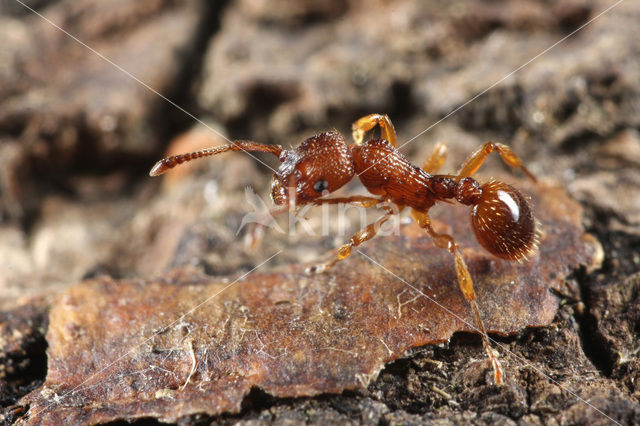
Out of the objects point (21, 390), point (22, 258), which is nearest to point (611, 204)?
point (21, 390)

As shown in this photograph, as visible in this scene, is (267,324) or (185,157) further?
(185,157)

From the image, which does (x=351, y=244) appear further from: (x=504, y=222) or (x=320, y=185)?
(x=504, y=222)

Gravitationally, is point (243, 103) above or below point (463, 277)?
above

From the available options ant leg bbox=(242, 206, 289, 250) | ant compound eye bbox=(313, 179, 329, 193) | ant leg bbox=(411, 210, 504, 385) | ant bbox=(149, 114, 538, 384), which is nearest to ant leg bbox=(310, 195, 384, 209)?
ant bbox=(149, 114, 538, 384)

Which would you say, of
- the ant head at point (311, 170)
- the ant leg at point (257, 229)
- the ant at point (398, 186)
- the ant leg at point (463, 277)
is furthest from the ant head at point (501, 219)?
the ant leg at point (257, 229)

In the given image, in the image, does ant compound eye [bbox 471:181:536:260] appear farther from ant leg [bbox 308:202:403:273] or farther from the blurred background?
ant leg [bbox 308:202:403:273]

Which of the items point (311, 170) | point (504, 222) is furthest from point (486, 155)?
point (311, 170)

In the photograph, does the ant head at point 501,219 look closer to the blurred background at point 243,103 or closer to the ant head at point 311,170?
the blurred background at point 243,103
